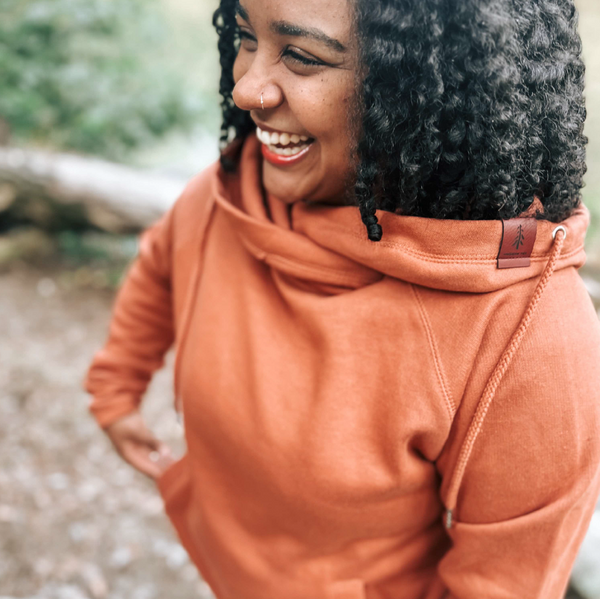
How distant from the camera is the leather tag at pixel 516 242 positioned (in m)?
0.98

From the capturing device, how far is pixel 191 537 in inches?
67.6

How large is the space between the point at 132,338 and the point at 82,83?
160 inches

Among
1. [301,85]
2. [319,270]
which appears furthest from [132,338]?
[301,85]

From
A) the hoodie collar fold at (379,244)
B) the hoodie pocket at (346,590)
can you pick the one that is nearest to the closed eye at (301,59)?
the hoodie collar fold at (379,244)

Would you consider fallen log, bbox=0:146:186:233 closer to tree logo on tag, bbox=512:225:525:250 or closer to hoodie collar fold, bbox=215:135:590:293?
hoodie collar fold, bbox=215:135:590:293

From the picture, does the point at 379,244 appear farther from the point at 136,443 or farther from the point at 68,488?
the point at 68,488

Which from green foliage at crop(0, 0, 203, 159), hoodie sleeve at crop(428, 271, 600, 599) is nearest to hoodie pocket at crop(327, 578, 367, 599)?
hoodie sleeve at crop(428, 271, 600, 599)

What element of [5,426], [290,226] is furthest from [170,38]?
[290,226]

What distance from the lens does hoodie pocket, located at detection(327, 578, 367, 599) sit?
4.32ft

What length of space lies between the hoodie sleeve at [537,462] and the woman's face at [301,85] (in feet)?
1.66

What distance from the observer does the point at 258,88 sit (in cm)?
107

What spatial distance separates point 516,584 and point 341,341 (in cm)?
60

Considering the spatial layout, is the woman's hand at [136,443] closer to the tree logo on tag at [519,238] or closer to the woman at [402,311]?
the woman at [402,311]

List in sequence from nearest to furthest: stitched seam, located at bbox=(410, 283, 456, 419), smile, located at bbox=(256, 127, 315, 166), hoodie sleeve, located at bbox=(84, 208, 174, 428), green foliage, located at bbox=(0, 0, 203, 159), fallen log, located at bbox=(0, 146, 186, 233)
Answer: stitched seam, located at bbox=(410, 283, 456, 419) < smile, located at bbox=(256, 127, 315, 166) < hoodie sleeve, located at bbox=(84, 208, 174, 428) < fallen log, located at bbox=(0, 146, 186, 233) < green foliage, located at bbox=(0, 0, 203, 159)
